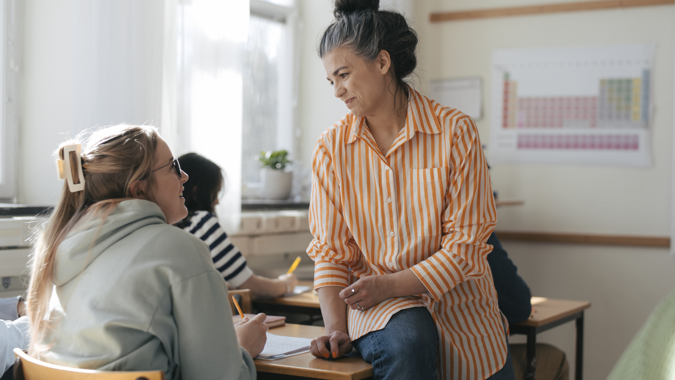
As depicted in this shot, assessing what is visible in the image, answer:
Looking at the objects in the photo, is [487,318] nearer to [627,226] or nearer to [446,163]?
[446,163]

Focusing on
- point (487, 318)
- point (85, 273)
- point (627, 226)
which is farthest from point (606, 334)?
point (85, 273)

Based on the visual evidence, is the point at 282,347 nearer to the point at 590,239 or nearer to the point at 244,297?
the point at 244,297

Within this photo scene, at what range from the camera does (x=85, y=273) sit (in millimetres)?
1151

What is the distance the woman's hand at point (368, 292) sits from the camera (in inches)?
58.4

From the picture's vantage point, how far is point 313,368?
4.42 ft

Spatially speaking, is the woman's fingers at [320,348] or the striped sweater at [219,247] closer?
the woman's fingers at [320,348]

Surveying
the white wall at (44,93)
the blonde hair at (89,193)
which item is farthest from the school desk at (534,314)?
the blonde hair at (89,193)

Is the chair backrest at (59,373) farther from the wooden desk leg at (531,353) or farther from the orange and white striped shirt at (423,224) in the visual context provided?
the wooden desk leg at (531,353)

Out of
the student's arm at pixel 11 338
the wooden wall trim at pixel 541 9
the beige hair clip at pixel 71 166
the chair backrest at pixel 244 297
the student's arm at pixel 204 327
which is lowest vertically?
the chair backrest at pixel 244 297

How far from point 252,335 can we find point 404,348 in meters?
0.33

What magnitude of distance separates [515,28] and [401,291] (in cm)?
276

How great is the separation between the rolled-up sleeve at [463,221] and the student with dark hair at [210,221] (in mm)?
975

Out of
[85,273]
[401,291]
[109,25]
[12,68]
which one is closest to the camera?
[85,273]

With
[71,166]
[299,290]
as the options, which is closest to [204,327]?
[71,166]
